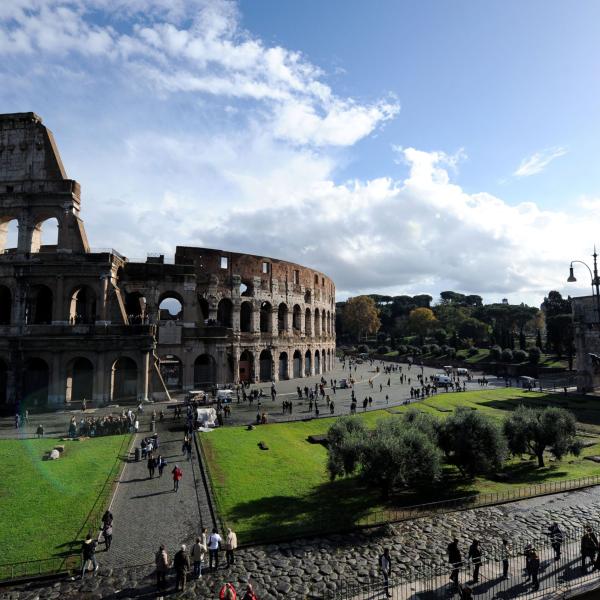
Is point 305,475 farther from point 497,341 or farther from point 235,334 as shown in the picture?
point 497,341

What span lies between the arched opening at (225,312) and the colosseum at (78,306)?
5.26 ft

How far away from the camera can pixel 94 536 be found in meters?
13.4

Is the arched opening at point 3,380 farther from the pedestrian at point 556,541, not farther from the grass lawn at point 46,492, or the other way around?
the pedestrian at point 556,541

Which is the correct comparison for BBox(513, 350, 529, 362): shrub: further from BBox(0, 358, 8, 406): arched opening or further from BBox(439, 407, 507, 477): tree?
BBox(0, 358, 8, 406): arched opening

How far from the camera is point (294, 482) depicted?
61.0 ft

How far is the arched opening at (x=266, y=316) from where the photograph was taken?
50250mm

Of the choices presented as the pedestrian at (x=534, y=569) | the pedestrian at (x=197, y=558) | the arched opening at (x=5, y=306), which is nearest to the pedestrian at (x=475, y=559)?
the pedestrian at (x=534, y=569)

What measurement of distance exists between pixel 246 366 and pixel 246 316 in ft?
21.3

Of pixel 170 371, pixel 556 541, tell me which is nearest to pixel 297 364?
pixel 170 371

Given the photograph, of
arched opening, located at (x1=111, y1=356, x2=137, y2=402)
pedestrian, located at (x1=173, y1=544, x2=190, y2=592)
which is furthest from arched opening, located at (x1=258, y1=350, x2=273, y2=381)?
pedestrian, located at (x1=173, y1=544, x2=190, y2=592)

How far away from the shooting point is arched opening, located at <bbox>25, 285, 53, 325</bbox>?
3594 cm

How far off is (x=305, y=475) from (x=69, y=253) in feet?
89.9

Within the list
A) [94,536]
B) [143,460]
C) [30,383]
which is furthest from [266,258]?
[94,536]

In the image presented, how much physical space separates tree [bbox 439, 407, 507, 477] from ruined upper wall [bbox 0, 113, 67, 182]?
36828mm
